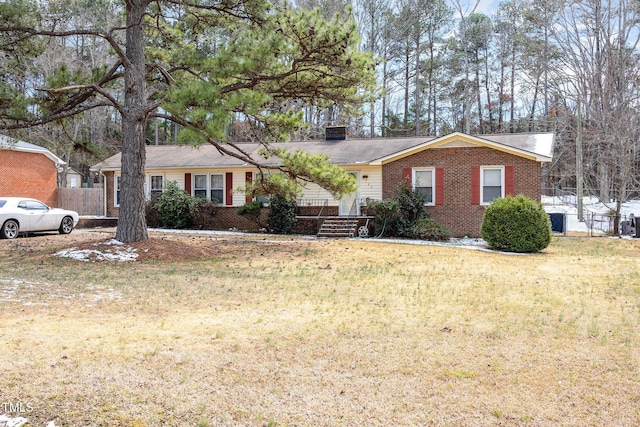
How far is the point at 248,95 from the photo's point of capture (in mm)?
11469

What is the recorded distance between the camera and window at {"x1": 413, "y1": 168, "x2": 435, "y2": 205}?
19234 millimetres

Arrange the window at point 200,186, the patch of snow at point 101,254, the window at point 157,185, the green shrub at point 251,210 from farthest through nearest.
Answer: the window at point 157,185 < the window at point 200,186 < the green shrub at point 251,210 < the patch of snow at point 101,254

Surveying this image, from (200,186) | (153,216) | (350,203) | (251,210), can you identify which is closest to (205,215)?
(200,186)

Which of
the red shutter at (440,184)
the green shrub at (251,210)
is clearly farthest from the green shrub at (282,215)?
the red shutter at (440,184)

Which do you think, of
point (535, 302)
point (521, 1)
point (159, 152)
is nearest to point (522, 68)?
point (521, 1)

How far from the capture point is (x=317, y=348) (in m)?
4.95

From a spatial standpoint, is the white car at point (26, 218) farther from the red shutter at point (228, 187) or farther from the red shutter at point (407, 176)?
the red shutter at point (407, 176)

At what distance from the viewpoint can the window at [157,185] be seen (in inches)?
904

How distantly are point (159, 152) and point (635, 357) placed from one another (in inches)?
934

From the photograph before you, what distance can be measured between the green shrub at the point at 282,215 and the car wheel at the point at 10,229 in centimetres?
871

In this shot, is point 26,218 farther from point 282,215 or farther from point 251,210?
point 282,215

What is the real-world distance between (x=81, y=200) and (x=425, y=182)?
20.7m

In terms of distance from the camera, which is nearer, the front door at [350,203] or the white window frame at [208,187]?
the front door at [350,203]

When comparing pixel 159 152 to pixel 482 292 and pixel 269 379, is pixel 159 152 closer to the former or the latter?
pixel 482 292
